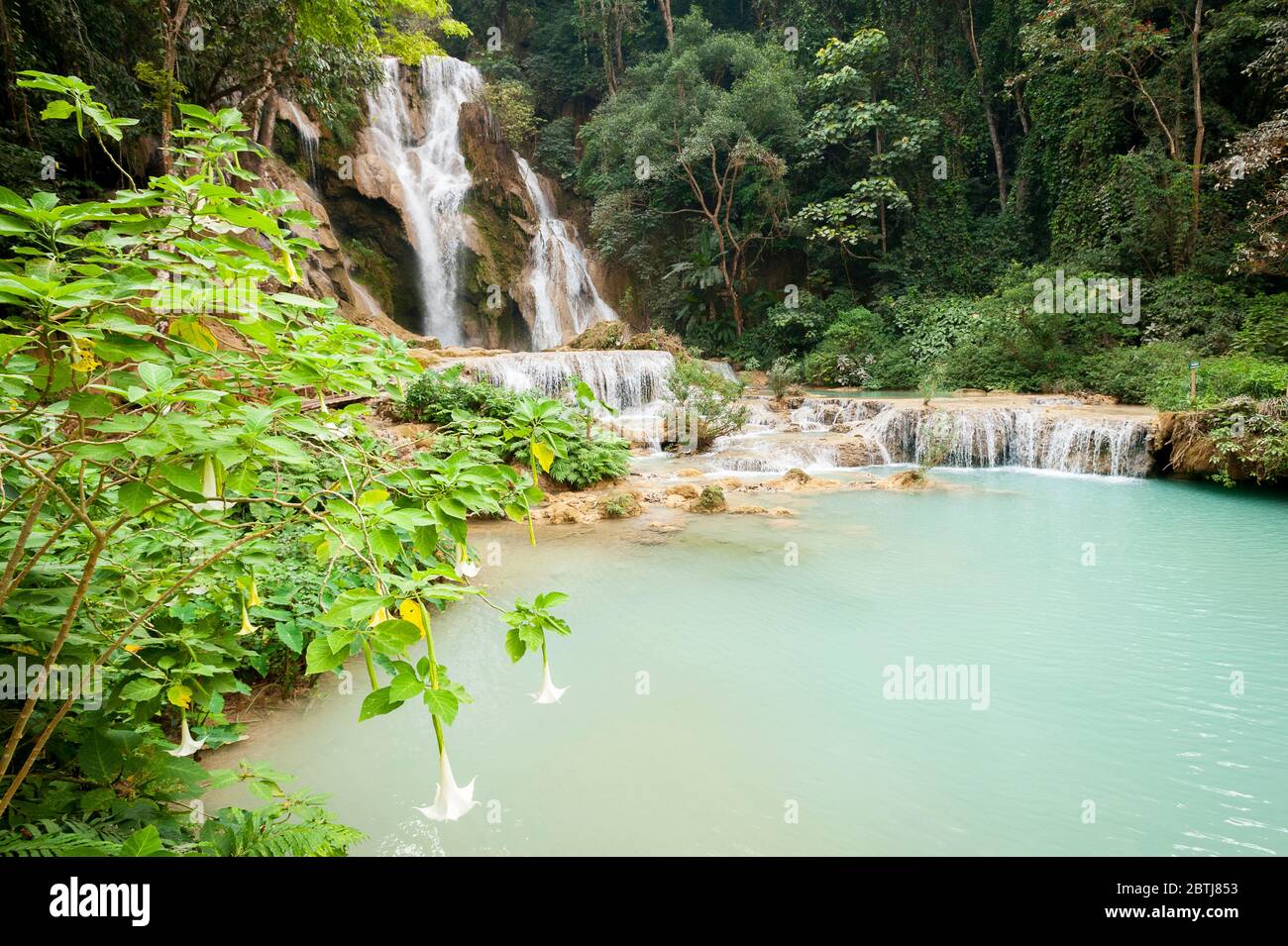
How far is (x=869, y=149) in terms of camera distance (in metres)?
19.4

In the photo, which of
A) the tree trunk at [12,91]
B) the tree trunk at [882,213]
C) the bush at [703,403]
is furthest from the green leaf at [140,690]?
the tree trunk at [882,213]

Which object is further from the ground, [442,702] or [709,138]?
[709,138]

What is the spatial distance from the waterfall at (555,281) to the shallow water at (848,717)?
50.4 ft

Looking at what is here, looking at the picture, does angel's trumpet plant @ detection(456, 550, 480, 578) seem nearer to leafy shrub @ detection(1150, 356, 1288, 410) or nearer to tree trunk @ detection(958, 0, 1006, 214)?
leafy shrub @ detection(1150, 356, 1288, 410)

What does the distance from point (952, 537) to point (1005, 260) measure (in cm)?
1506

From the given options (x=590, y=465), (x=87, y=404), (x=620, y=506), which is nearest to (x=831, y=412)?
(x=590, y=465)

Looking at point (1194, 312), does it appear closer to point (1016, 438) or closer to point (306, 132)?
point (1016, 438)

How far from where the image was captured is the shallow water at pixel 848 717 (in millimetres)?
2531

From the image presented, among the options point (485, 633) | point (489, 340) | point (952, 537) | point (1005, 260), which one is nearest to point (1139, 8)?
point (1005, 260)

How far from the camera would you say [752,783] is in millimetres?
2779

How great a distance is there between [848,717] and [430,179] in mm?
19577
